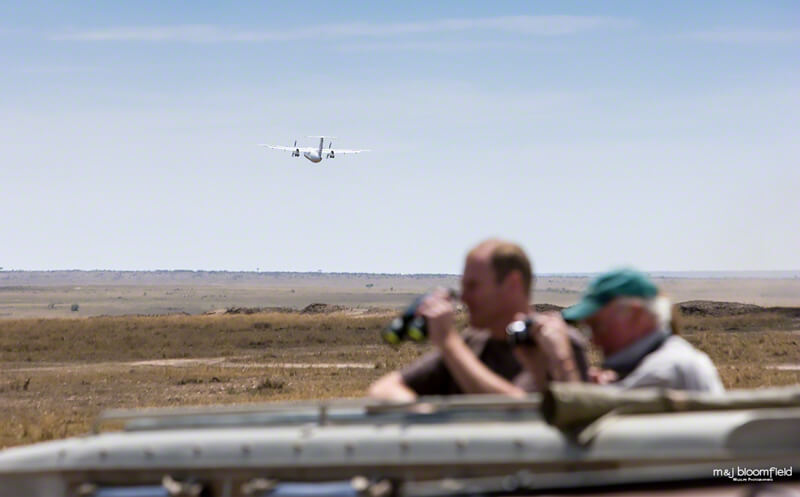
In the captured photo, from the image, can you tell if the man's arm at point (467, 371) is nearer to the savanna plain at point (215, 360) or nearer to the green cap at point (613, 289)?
the green cap at point (613, 289)

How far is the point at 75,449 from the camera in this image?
162 inches

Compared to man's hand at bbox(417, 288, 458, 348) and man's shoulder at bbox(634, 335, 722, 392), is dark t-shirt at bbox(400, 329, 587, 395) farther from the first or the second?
man's shoulder at bbox(634, 335, 722, 392)

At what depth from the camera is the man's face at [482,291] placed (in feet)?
16.4

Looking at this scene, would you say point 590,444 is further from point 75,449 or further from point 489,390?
point 75,449

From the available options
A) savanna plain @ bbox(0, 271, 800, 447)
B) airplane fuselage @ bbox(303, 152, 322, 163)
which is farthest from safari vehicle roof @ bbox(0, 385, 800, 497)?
airplane fuselage @ bbox(303, 152, 322, 163)

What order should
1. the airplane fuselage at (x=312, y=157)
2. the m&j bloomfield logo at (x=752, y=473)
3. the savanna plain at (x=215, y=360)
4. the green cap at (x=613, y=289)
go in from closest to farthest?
1. the m&j bloomfield logo at (x=752, y=473)
2. the green cap at (x=613, y=289)
3. the savanna plain at (x=215, y=360)
4. the airplane fuselage at (x=312, y=157)

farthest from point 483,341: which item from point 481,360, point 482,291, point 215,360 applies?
point 215,360

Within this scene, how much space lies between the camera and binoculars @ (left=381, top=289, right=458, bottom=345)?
468 centimetres

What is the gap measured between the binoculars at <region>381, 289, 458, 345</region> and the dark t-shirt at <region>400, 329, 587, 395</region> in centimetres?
31

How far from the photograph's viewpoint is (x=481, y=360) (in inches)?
204

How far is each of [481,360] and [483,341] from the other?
0.24 feet

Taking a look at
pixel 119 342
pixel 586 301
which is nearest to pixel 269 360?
pixel 119 342

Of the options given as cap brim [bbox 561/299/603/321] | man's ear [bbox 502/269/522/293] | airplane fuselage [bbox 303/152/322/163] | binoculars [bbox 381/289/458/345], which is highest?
airplane fuselage [bbox 303/152/322/163]

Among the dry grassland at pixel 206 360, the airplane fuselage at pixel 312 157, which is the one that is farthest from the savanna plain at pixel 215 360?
the airplane fuselage at pixel 312 157
